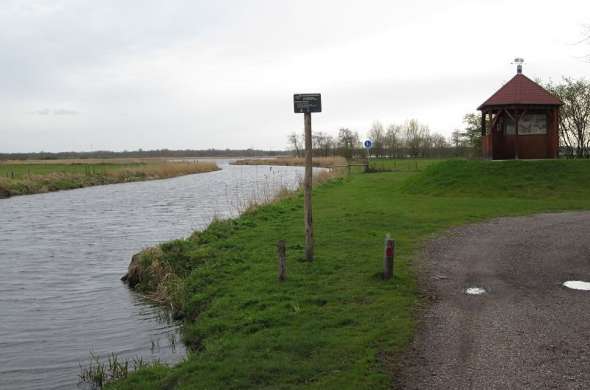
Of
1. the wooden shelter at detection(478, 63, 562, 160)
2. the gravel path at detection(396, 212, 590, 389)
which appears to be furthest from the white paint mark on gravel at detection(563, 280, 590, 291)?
the wooden shelter at detection(478, 63, 562, 160)

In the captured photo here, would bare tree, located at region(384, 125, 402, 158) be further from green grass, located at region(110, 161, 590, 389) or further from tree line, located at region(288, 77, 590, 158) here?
green grass, located at region(110, 161, 590, 389)

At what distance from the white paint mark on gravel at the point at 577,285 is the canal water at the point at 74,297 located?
6.31 meters

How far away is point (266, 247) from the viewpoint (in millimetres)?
13516

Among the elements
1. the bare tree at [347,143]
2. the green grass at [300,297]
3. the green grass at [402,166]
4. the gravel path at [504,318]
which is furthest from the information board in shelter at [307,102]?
the bare tree at [347,143]

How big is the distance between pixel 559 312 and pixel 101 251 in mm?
13467

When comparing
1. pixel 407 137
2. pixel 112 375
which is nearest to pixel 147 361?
pixel 112 375

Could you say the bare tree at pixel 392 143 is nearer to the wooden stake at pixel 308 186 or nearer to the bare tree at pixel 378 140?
the bare tree at pixel 378 140

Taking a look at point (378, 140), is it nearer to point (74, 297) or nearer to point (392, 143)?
point (392, 143)

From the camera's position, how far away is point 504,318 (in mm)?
7605

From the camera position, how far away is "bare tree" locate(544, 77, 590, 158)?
40969mm

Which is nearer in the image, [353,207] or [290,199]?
[353,207]

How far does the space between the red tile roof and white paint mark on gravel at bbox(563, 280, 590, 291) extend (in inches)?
721

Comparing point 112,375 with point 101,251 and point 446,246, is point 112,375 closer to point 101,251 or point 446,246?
point 446,246

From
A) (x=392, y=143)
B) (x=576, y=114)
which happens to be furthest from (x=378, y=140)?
(x=576, y=114)
